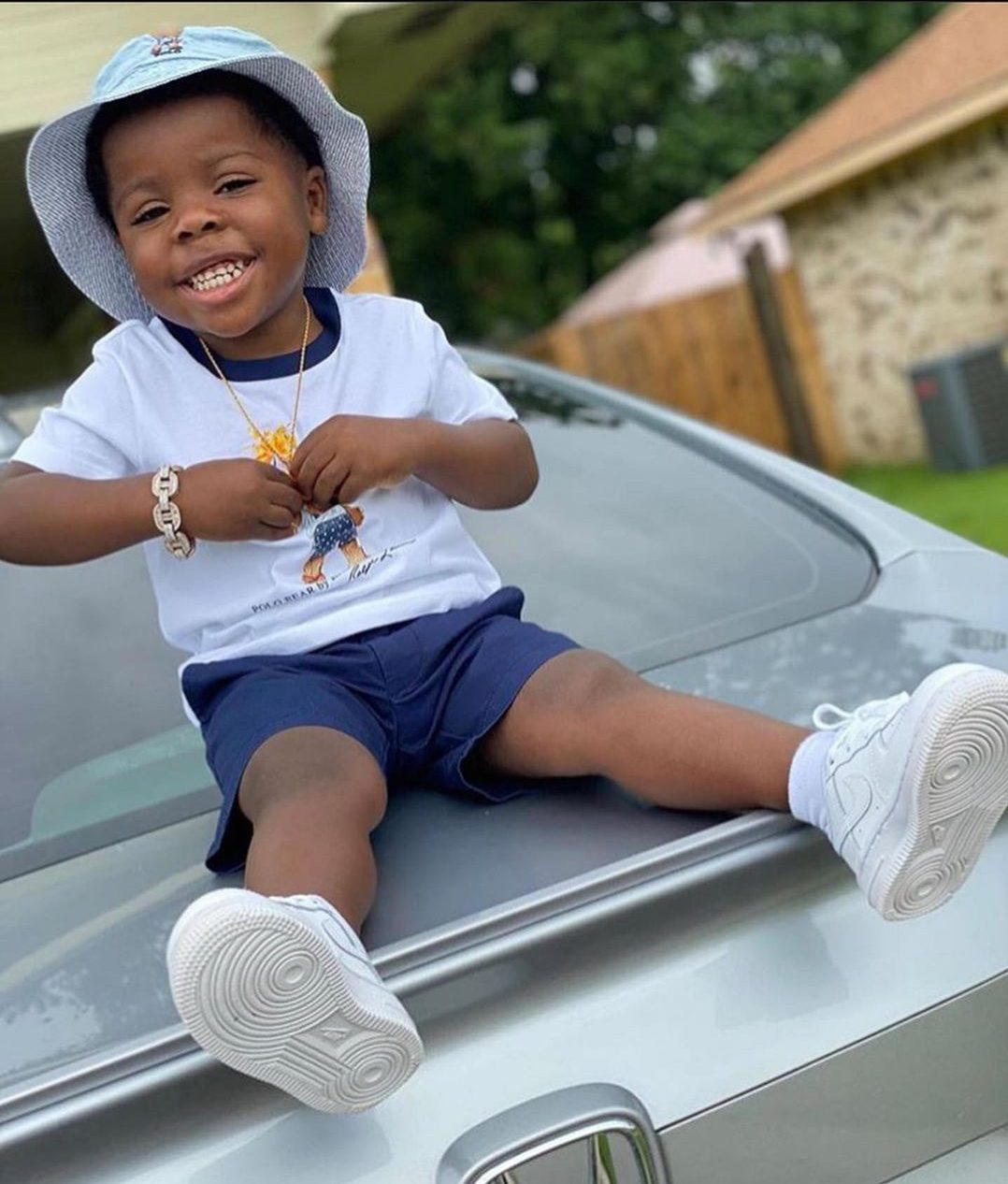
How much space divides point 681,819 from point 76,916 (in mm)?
642

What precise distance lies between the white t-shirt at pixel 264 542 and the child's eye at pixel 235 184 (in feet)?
0.75

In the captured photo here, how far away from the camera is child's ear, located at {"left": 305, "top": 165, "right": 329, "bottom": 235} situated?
7.11 ft

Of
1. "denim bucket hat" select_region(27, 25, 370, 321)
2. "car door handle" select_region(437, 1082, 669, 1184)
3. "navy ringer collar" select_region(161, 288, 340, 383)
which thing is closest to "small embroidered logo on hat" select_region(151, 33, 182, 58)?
"denim bucket hat" select_region(27, 25, 370, 321)

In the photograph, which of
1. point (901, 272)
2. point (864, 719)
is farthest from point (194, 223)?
point (901, 272)

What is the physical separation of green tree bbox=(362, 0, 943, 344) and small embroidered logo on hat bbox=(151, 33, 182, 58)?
21578mm

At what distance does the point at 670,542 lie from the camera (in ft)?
7.97

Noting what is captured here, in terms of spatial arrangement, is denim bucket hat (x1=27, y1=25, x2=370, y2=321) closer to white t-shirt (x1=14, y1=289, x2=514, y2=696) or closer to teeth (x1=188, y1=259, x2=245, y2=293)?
white t-shirt (x1=14, y1=289, x2=514, y2=696)

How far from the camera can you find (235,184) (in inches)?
78.7

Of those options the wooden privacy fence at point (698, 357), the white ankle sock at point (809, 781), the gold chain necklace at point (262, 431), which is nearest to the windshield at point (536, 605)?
the gold chain necklace at point (262, 431)

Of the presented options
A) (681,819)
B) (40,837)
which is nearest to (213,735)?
(40,837)

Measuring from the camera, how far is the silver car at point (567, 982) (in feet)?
4.42

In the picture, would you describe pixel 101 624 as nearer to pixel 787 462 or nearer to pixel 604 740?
pixel 604 740

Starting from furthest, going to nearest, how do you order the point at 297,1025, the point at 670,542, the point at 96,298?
the point at 670,542 → the point at 96,298 → the point at 297,1025

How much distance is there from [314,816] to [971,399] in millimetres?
10885
